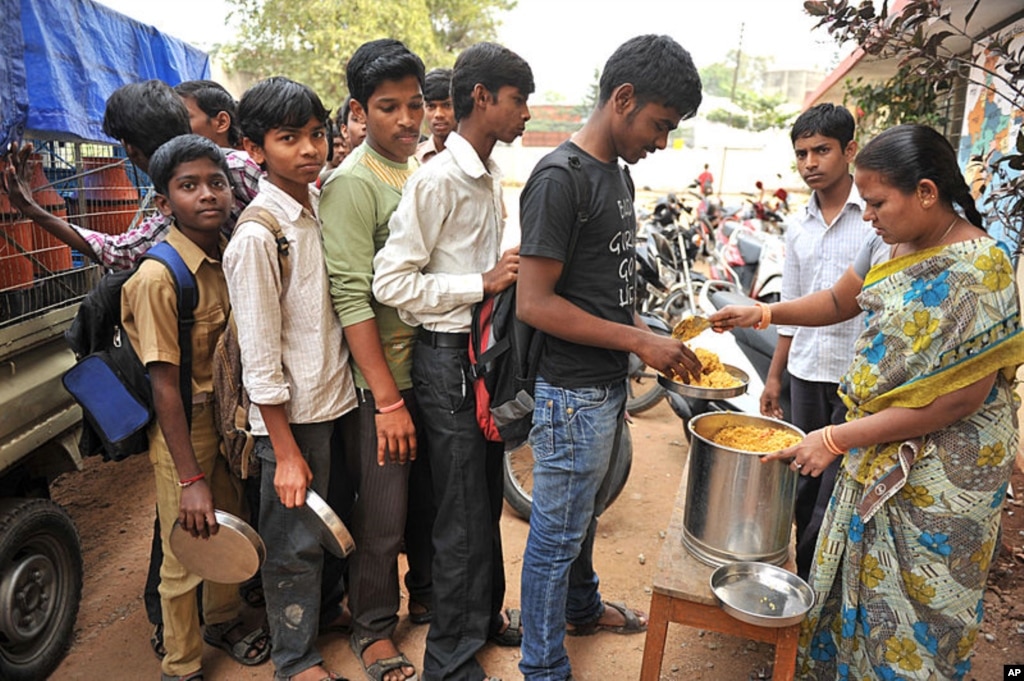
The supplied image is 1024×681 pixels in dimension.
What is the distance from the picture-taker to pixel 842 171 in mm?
2859

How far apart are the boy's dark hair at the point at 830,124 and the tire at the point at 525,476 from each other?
4.76 ft

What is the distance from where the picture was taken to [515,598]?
3133mm

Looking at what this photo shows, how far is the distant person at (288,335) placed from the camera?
2.07m

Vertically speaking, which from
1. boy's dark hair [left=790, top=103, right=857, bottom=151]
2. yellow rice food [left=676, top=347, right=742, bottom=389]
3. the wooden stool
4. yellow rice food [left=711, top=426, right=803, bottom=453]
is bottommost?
the wooden stool

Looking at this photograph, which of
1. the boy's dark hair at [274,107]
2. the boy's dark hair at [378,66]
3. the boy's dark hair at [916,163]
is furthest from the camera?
the boy's dark hair at [378,66]

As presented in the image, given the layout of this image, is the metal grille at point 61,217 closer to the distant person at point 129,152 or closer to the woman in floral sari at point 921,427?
the distant person at point 129,152

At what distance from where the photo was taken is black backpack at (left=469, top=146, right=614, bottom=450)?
2.17m

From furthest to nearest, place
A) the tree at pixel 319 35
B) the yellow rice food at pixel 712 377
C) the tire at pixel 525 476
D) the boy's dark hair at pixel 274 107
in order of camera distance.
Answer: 1. the tree at pixel 319 35
2. the tire at pixel 525 476
3. the yellow rice food at pixel 712 377
4. the boy's dark hair at pixel 274 107

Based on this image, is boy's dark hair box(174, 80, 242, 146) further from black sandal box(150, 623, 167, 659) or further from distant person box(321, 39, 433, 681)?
black sandal box(150, 623, 167, 659)

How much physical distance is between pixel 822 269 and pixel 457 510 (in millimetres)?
1794

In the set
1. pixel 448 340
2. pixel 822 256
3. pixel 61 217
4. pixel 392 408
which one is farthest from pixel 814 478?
pixel 61 217

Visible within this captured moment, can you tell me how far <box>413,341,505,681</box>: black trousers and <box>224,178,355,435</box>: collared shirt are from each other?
0.31 metres

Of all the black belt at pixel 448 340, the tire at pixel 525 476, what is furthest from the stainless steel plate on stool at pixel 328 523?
the tire at pixel 525 476

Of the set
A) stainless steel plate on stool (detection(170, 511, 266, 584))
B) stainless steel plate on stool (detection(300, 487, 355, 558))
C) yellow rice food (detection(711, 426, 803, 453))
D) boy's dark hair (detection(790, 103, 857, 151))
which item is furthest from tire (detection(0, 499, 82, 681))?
boy's dark hair (detection(790, 103, 857, 151))
